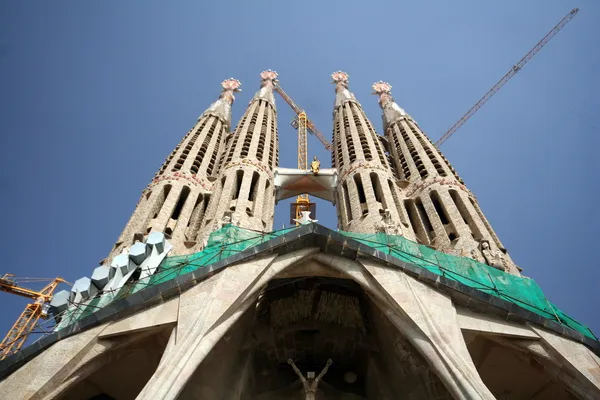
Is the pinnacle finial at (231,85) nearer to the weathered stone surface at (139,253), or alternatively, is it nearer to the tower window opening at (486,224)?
the tower window opening at (486,224)

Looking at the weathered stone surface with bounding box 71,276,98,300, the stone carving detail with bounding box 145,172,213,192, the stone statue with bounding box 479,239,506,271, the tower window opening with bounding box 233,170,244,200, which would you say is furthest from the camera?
the stone carving detail with bounding box 145,172,213,192

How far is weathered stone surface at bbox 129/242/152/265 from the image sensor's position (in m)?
14.7

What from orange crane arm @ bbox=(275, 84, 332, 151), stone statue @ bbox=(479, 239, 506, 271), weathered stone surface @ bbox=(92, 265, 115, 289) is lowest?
weathered stone surface @ bbox=(92, 265, 115, 289)

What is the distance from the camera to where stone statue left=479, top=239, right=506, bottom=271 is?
17344mm

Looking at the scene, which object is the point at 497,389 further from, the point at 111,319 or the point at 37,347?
the point at 37,347

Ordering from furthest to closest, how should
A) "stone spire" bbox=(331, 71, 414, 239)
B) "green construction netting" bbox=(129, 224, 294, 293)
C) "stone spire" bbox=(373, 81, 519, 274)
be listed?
"stone spire" bbox=(331, 71, 414, 239)
"stone spire" bbox=(373, 81, 519, 274)
"green construction netting" bbox=(129, 224, 294, 293)

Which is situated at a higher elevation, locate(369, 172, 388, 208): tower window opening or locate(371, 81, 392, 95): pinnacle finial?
locate(371, 81, 392, 95): pinnacle finial

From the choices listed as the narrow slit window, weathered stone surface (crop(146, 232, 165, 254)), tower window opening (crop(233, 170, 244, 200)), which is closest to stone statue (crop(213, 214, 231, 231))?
weathered stone surface (crop(146, 232, 165, 254))

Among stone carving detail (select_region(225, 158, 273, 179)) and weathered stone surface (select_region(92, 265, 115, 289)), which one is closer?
weathered stone surface (select_region(92, 265, 115, 289))

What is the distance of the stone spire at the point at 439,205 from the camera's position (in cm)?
1958

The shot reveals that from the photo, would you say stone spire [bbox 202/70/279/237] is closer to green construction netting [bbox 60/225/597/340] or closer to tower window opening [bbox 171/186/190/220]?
tower window opening [bbox 171/186/190/220]

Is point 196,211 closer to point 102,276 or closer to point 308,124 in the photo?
point 102,276

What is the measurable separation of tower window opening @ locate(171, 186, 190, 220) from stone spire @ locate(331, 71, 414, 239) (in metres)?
6.66

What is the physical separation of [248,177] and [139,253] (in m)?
10.6
